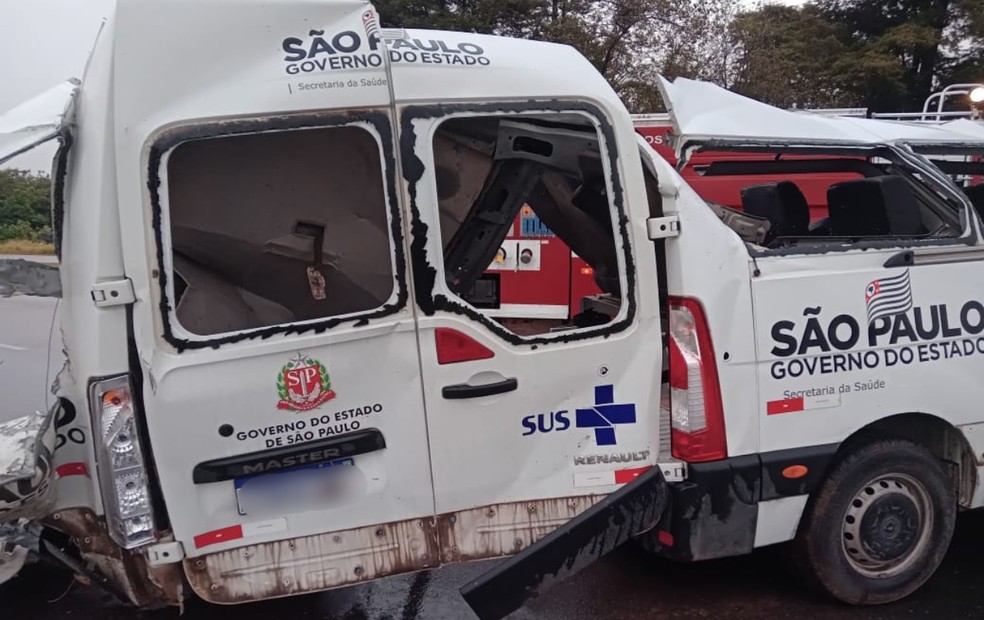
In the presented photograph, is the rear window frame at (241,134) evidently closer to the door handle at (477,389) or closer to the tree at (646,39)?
the door handle at (477,389)

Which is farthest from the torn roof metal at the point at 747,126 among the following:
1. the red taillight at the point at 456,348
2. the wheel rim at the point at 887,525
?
the wheel rim at the point at 887,525

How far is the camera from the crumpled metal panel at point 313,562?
9.79 feet

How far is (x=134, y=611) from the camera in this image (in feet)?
13.2

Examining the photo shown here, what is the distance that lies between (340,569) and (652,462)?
4.27 ft

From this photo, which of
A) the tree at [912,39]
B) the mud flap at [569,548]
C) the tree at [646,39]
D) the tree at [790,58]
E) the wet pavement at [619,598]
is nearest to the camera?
the mud flap at [569,548]

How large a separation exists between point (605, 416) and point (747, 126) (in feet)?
4.92

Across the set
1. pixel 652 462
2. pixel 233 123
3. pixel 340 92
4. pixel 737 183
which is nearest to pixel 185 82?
pixel 233 123

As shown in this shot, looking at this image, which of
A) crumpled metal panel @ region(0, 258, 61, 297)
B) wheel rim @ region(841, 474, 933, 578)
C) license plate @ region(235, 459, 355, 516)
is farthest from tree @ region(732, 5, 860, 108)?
crumpled metal panel @ region(0, 258, 61, 297)

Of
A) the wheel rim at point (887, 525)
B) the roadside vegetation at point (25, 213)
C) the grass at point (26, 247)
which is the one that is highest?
the roadside vegetation at point (25, 213)

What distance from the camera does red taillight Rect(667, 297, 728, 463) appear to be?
129 inches

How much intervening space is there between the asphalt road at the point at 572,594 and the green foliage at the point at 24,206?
0.31 metres

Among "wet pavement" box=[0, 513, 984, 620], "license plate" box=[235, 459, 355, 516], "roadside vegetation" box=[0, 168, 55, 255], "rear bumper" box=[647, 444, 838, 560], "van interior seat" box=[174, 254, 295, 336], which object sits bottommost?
"wet pavement" box=[0, 513, 984, 620]

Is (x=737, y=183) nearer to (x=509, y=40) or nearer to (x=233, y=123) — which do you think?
(x=509, y=40)

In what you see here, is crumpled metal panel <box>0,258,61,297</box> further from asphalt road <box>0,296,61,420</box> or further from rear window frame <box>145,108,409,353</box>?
rear window frame <box>145,108,409,353</box>
